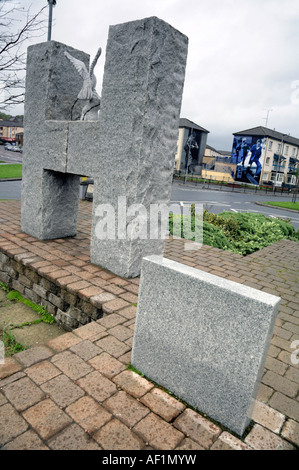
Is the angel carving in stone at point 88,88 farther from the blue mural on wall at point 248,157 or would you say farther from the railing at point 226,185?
the blue mural on wall at point 248,157

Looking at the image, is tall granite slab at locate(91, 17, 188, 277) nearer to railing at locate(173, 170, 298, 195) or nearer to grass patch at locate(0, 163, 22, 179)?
grass patch at locate(0, 163, 22, 179)

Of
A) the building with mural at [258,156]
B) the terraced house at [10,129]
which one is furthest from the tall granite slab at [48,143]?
the terraced house at [10,129]

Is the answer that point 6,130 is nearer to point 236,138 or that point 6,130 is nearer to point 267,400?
point 236,138

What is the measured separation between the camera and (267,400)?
2.24 meters

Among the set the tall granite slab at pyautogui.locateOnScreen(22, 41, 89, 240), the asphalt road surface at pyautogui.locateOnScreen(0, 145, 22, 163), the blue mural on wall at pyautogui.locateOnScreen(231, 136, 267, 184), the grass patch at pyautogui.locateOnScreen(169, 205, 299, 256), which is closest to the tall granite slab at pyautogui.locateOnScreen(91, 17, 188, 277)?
the tall granite slab at pyautogui.locateOnScreen(22, 41, 89, 240)

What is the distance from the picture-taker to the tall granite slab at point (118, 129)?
339 centimetres

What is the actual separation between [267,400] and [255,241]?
5686mm

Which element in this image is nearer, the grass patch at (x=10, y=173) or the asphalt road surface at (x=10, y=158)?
the grass patch at (x=10, y=173)

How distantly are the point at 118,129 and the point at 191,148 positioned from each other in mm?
48071

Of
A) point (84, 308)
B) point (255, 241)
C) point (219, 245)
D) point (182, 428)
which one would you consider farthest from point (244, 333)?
point (255, 241)

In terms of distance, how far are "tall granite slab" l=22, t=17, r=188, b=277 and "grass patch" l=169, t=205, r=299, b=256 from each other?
3.04 metres

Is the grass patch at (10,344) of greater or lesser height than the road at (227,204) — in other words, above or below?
below

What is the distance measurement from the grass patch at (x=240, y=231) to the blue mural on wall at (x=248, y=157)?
136ft

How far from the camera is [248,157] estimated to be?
4878 centimetres
